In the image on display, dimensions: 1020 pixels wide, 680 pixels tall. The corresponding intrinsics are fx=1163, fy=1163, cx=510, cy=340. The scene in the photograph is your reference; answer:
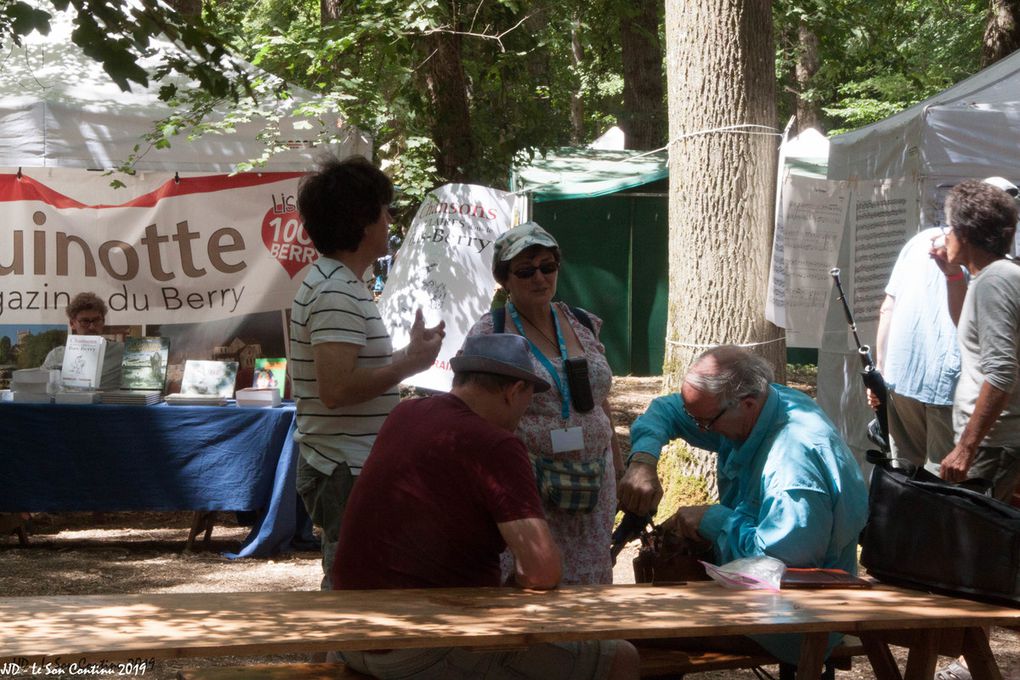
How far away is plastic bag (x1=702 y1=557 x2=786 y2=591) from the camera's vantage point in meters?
2.89

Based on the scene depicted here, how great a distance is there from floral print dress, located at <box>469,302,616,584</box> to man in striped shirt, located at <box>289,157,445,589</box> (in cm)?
32

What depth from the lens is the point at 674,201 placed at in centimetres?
602

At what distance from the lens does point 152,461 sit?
627 cm

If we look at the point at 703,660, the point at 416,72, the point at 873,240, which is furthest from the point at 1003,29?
the point at 703,660

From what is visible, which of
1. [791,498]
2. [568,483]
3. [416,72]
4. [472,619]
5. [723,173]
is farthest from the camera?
[416,72]

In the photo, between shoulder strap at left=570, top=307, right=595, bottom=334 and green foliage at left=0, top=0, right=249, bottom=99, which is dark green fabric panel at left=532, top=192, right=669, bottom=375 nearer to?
shoulder strap at left=570, top=307, right=595, bottom=334

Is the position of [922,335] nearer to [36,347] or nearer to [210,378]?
[210,378]

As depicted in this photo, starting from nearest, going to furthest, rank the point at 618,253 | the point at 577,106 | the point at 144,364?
the point at 144,364, the point at 618,253, the point at 577,106

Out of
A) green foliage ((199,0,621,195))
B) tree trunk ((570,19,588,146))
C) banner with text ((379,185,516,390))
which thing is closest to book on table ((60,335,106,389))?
banner with text ((379,185,516,390))

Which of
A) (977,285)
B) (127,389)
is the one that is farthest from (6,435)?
(977,285)

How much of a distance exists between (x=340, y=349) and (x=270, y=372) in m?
3.47

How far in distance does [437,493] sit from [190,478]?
4.03m

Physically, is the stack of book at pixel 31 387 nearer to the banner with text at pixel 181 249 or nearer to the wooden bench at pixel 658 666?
the banner with text at pixel 181 249

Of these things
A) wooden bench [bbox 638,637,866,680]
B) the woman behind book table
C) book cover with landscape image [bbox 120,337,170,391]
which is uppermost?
the woman behind book table
